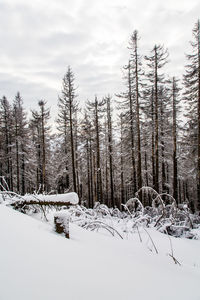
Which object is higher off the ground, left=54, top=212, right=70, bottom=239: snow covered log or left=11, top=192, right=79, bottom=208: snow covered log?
left=11, top=192, right=79, bottom=208: snow covered log

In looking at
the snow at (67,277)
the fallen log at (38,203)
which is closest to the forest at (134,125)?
the fallen log at (38,203)

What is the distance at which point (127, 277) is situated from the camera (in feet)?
3.62

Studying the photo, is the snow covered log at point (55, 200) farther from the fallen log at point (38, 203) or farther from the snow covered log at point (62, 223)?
the snow covered log at point (62, 223)

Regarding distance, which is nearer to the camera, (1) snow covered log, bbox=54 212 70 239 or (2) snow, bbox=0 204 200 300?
(2) snow, bbox=0 204 200 300

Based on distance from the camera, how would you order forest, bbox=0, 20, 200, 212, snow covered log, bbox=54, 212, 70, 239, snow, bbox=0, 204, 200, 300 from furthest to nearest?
forest, bbox=0, 20, 200, 212 < snow covered log, bbox=54, 212, 70, 239 < snow, bbox=0, 204, 200, 300

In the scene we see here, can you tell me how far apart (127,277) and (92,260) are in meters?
0.27

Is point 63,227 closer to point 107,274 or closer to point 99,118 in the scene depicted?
point 107,274

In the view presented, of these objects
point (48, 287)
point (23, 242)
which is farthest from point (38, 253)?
point (48, 287)

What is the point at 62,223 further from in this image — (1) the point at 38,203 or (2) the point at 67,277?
(2) the point at 67,277

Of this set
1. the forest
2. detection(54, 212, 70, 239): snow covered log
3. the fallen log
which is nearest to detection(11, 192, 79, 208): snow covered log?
the fallen log

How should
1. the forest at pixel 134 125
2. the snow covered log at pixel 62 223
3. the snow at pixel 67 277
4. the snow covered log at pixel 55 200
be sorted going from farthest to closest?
1. the forest at pixel 134 125
2. the snow covered log at pixel 55 200
3. the snow covered log at pixel 62 223
4. the snow at pixel 67 277

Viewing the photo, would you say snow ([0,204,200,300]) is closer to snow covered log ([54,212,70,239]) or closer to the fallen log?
snow covered log ([54,212,70,239])

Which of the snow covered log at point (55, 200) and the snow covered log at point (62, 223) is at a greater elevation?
the snow covered log at point (55, 200)

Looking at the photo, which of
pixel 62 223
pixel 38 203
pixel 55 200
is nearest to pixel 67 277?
pixel 62 223
